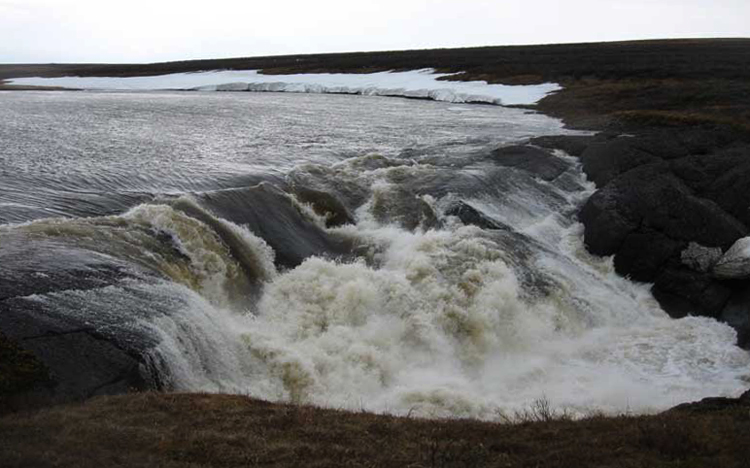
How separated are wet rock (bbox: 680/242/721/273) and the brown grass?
499 inches

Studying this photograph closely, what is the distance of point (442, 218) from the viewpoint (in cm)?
2389

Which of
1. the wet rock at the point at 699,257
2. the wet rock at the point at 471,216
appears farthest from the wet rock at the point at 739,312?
the wet rock at the point at 471,216

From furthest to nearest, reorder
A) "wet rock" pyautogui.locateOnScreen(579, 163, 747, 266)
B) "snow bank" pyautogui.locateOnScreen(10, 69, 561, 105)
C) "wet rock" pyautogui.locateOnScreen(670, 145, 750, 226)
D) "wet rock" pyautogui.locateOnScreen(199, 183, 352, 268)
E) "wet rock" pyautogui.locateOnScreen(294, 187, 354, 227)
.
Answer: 1. "snow bank" pyautogui.locateOnScreen(10, 69, 561, 105)
2. "wet rock" pyautogui.locateOnScreen(670, 145, 750, 226)
3. "wet rock" pyautogui.locateOnScreen(294, 187, 354, 227)
4. "wet rock" pyautogui.locateOnScreen(579, 163, 747, 266)
5. "wet rock" pyautogui.locateOnScreen(199, 183, 352, 268)

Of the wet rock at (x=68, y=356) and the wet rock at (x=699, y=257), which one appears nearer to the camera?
the wet rock at (x=68, y=356)

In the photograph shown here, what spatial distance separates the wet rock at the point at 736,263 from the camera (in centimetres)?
1991

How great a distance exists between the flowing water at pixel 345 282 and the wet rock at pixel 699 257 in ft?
5.99

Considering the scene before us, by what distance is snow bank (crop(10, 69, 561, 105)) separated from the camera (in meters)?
66.6

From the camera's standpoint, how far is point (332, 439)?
9.03m

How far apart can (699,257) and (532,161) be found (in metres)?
11.5

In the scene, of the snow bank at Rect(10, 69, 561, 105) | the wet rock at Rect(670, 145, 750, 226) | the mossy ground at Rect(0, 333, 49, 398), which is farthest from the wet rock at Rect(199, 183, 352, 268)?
the snow bank at Rect(10, 69, 561, 105)

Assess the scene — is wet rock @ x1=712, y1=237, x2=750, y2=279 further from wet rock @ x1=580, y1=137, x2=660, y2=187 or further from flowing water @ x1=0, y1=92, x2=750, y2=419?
wet rock @ x1=580, y1=137, x2=660, y2=187

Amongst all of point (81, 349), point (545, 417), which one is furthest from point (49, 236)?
point (545, 417)

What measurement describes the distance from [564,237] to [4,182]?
19.5m

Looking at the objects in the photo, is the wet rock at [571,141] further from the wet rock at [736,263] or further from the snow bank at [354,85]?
the snow bank at [354,85]
